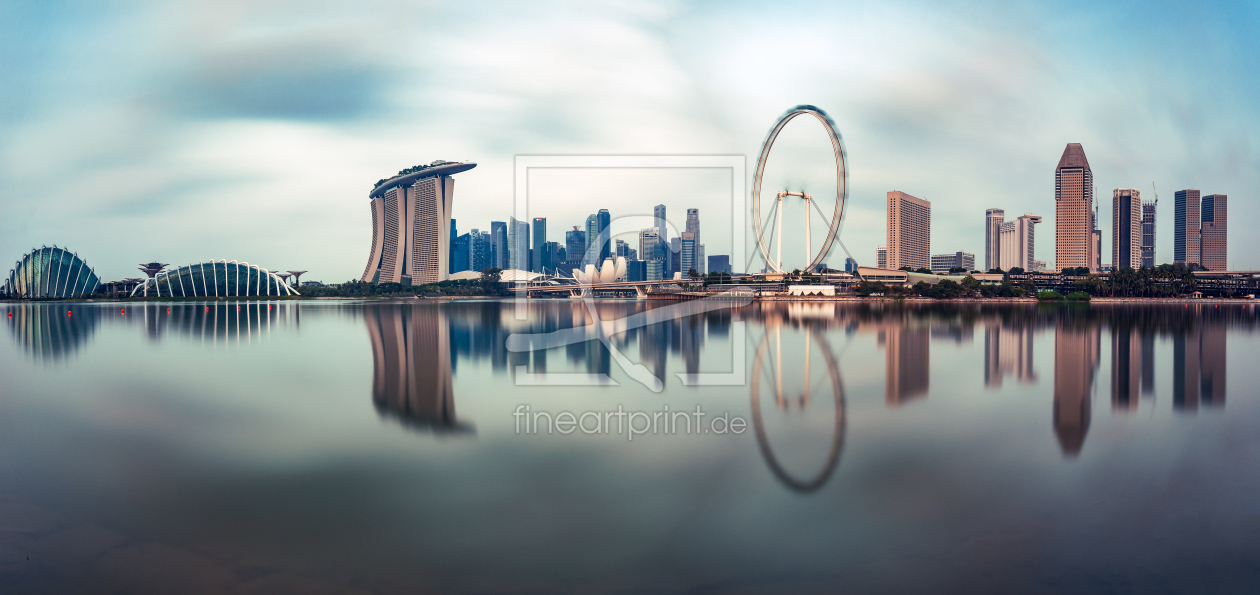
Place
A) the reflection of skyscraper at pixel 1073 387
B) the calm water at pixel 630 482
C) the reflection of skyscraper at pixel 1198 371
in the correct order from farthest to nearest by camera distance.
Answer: the reflection of skyscraper at pixel 1198 371 → the reflection of skyscraper at pixel 1073 387 → the calm water at pixel 630 482

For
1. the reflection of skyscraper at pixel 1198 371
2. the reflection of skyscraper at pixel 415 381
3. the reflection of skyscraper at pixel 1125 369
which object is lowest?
the reflection of skyscraper at pixel 1198 371

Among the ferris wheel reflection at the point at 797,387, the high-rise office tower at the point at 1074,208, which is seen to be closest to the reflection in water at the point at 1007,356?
the ferris wheel reflection at the point at 797,387

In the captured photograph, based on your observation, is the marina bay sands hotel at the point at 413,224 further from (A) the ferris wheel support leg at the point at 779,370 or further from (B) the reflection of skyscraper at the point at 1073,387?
(B) the reflection of skyscraper at the point at 1073,387

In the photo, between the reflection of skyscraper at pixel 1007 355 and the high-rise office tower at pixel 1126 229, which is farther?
the high-rise office tower at pixel 1126 229

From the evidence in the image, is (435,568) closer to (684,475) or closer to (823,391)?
(684,475)

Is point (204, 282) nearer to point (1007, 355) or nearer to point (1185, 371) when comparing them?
point (1007, 355)

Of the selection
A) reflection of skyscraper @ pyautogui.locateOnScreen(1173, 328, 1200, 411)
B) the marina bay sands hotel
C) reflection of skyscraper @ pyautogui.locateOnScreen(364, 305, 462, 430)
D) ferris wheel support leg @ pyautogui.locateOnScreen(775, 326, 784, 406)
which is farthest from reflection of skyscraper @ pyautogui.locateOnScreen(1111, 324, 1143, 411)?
the marina bay sands hotel
